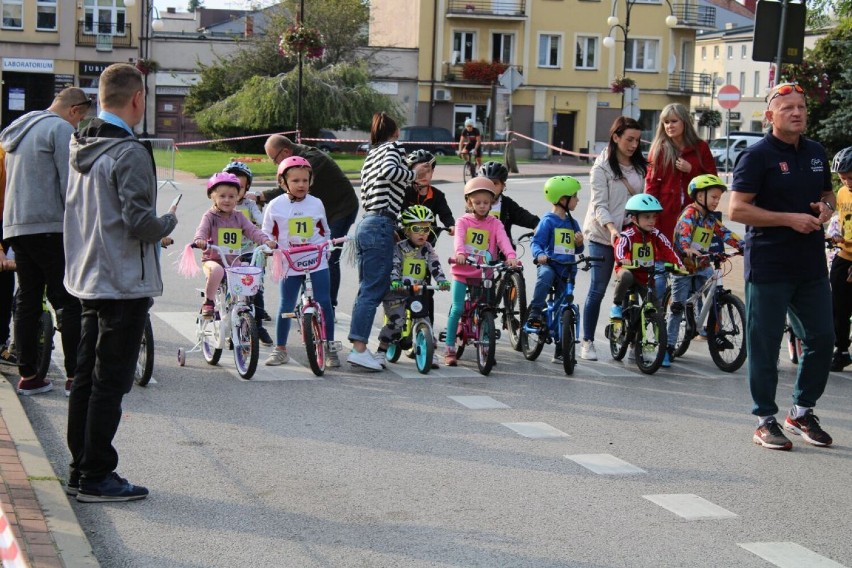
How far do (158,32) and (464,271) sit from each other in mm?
61544

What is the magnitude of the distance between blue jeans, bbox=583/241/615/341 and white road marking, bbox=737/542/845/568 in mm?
4987

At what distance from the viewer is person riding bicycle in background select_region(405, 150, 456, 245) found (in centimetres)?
1056

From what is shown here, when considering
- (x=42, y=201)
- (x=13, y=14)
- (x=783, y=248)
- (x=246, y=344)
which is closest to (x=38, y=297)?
(x=42, y=201)

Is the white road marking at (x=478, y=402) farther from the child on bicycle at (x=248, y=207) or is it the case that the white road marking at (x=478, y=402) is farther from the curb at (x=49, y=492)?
the curb at (x=49, y=492)

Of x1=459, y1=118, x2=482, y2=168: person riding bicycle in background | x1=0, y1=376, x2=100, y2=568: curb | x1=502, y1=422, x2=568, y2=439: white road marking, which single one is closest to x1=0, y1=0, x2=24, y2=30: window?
x1=459, y1=118, x2=482, y2=168: person riding bicycle in background

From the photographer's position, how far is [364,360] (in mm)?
9836

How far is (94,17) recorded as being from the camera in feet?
210

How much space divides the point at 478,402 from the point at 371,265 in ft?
5.45

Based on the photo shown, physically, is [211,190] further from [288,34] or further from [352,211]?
[288,34]

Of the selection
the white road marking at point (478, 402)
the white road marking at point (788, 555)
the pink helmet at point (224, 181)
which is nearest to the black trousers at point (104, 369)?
the white road marking at point (788, 555)

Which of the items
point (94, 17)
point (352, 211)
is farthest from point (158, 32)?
point (352, 211)

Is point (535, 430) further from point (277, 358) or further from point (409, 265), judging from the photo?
point (277, 358)

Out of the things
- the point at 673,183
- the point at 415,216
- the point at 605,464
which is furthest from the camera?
the point at 673,183

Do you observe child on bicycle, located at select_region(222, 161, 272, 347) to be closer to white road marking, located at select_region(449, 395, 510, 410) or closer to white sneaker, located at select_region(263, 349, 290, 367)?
white sneaker, located at select_region(263, 349, 290, 367)
